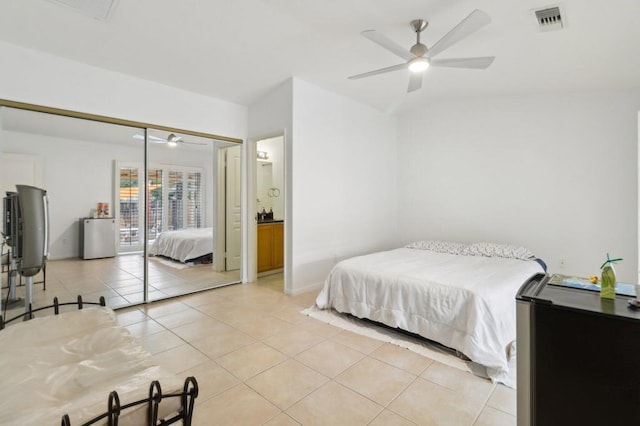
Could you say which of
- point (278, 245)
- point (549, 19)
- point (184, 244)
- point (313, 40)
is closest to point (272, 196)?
point (278, 245)

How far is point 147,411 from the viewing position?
3.44ft

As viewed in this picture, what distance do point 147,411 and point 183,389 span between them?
12cm

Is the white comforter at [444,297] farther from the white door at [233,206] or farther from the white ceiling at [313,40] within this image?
the white ceiling at [313,40]

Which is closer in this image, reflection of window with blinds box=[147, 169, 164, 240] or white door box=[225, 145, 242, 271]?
reflection of window with blinds box=[147, 169, 164, 240]

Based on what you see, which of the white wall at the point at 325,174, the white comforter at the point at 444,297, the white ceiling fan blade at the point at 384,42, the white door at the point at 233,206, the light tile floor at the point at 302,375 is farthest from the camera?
the white door at the point at 233,206

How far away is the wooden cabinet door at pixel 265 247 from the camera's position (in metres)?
5.29

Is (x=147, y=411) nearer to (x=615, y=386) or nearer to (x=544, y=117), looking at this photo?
(x=615, y=386)

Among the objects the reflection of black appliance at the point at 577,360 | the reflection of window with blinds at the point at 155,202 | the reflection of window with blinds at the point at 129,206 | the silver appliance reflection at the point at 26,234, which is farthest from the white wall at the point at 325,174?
the reflection of black appliance at the point at 577,360

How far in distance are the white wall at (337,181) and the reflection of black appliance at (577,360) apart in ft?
10.2

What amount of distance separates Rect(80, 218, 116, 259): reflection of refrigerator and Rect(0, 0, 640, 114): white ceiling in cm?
170

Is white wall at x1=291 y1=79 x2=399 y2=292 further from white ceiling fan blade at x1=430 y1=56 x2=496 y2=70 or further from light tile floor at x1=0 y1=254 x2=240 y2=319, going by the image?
white ceiling fan blade at x1=430 y1=56 x2=496 y2=70

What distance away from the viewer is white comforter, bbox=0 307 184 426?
3.20ft

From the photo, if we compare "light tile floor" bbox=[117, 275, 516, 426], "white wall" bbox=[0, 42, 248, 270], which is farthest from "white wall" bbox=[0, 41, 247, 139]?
"light tile floor" bbox=[117, 275, 516, 426]

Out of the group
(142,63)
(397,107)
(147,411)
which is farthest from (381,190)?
(147,411)
